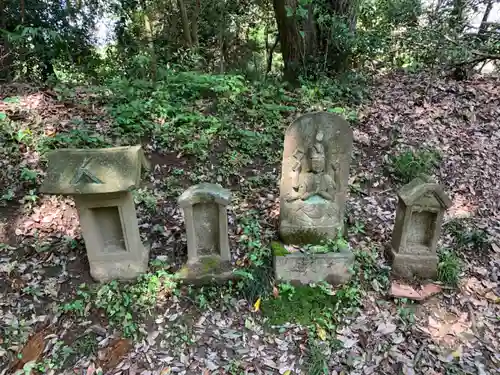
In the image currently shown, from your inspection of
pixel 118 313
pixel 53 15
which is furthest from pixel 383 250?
pixel 53 15

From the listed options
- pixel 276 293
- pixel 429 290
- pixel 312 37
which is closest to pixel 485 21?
pixel 312 37

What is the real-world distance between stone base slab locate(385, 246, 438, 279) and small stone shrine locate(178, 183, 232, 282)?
209 centimetres

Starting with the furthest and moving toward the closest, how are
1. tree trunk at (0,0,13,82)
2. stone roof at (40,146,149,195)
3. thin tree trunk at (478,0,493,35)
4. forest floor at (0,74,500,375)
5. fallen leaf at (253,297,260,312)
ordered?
thin tree trunk at (478,0,493,35)
tree trunk at (0,0,13,82)
fallen leaf at (253,297,260,312)
forest floor at (0,74,500,375)
stone roof at (40,146,149,195)

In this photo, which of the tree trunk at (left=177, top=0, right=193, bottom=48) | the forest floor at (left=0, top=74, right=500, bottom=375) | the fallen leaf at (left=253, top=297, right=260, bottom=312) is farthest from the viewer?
the tree trunk at (left=177, top=0, right=193, bottom=48)

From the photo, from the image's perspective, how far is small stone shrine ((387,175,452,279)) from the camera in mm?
4219

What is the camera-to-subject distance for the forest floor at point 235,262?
374 centimetres

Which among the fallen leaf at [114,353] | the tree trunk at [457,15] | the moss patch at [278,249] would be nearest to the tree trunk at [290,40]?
the tree trunk at [457,15]

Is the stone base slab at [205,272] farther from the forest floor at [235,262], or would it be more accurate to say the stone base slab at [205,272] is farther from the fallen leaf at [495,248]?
the fallen leaf at [495,248]

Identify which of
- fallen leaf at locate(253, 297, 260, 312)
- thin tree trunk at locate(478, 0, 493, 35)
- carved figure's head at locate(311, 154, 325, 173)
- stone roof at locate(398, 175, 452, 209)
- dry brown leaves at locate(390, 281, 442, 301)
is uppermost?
thin tree trunk at locate(478, 0, 493, 35)

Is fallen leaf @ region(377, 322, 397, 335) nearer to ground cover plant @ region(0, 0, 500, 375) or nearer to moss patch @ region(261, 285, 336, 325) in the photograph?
ground cover plant @ region(0, 0, 500, 375)

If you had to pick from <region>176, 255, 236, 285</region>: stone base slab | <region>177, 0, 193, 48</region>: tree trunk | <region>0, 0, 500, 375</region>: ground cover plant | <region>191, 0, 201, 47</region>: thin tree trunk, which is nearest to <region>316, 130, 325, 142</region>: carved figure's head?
<region>0, 0, 500, 375</region>: ground cover plant

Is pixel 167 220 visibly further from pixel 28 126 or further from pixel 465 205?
pixel 465 205

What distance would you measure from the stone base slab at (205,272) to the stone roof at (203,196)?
2.60 feet

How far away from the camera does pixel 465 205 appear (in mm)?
5648
